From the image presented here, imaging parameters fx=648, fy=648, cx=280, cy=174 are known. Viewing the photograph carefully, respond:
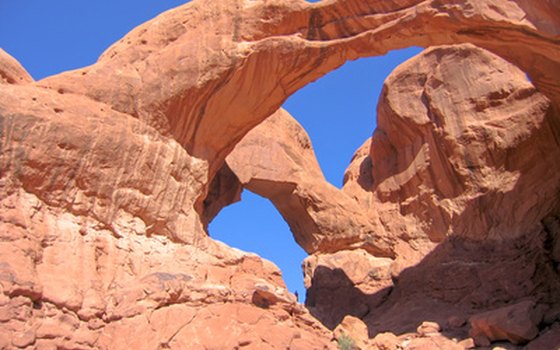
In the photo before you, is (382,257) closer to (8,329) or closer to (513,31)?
(513,31)

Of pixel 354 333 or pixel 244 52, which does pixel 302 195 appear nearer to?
pixel 354 333

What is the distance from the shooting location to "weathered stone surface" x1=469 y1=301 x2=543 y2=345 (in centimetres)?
1303

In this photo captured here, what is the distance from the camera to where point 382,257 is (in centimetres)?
2044

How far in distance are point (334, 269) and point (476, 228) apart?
471cm

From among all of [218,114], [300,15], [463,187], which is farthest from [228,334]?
[463,187]

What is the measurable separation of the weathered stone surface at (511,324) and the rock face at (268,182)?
0.91ft

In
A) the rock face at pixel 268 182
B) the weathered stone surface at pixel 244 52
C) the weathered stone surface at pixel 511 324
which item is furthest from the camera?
the weathered stone surface at pixel 511 324

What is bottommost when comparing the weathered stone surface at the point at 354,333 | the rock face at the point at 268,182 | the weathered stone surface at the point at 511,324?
the weathered stone surface at the point at 511,324

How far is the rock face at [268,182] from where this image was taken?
10461mm

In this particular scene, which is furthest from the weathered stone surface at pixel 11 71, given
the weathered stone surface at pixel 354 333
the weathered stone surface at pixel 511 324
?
the weathered stone surface at pixel 511 324

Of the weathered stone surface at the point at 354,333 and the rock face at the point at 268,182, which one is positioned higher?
the rock face at the point at 268,182

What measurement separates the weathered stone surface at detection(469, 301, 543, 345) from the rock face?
10.9 inches

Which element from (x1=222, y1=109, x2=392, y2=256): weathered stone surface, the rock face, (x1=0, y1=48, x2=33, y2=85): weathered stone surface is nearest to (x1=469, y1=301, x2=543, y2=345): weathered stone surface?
the rock face

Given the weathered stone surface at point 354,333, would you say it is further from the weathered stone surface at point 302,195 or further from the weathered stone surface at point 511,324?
the weathered stone surface at point 302,195
